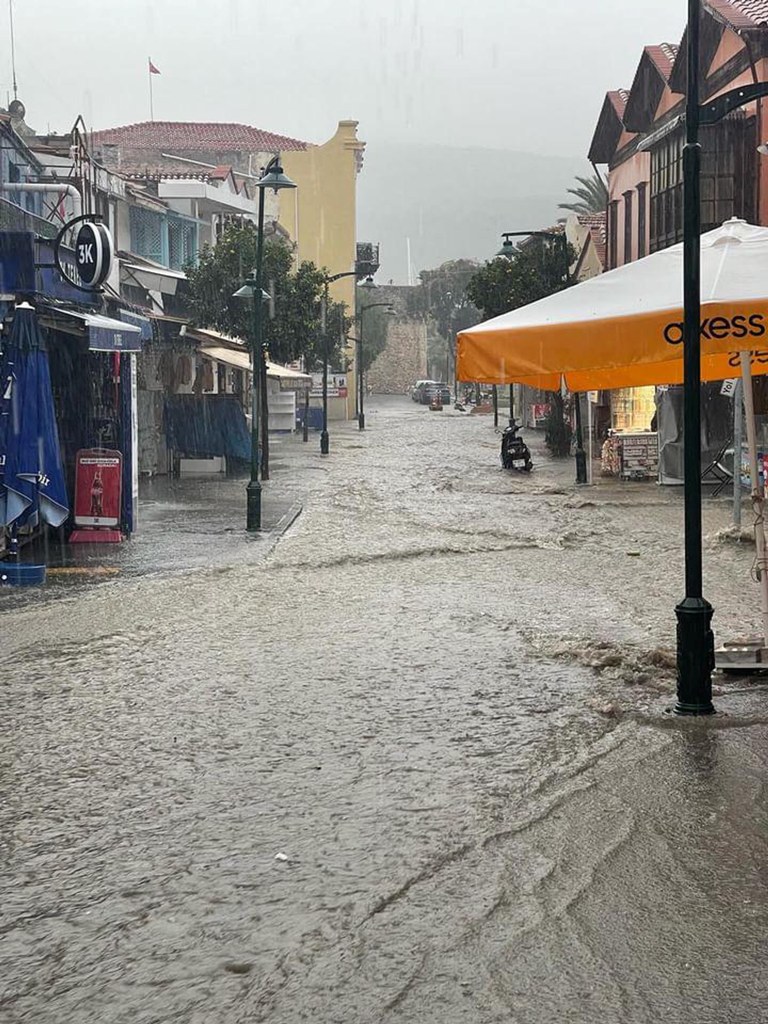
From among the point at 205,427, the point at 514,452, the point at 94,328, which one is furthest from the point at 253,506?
the point at 514,452

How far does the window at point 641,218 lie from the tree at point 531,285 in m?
2.05

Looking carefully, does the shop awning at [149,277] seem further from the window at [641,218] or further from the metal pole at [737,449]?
the metal pole at [737,449]

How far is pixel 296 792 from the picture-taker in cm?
633

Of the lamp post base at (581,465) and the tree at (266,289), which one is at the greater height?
the tree at (266,289)

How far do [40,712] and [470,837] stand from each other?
3.42 m

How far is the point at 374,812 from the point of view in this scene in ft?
19.6

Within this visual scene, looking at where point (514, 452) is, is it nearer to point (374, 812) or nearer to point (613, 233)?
point (613, 233)

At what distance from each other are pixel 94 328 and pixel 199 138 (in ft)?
201

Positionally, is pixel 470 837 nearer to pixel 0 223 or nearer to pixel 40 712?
pixel 40 712

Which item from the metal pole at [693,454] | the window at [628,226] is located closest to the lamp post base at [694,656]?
the metal pole at [693,454]

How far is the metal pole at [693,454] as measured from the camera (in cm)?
732

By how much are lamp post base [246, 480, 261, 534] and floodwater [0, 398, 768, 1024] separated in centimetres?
510

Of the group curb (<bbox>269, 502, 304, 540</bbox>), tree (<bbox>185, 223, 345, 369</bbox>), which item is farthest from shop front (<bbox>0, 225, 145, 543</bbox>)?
tree (<bbox>185, 223, 345, 369</bbox>)

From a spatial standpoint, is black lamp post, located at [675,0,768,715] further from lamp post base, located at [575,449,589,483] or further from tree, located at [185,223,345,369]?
tree, located at [185,223,345,369]
